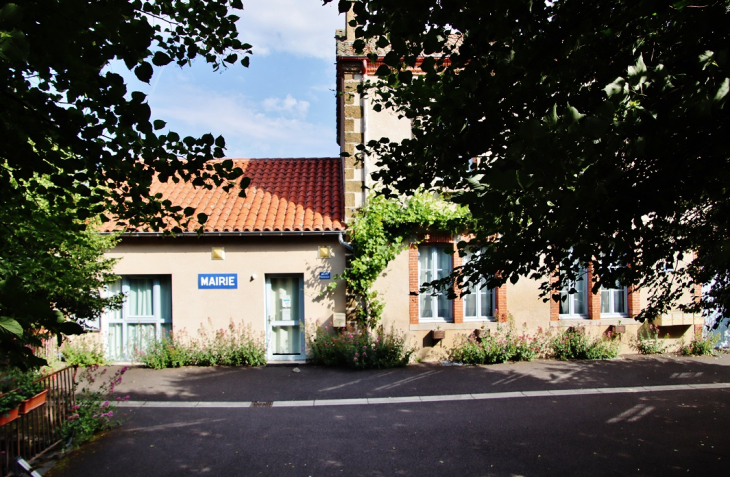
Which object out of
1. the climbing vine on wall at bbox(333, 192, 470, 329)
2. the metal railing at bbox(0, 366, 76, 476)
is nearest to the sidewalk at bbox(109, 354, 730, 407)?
the climbing vine on wall at bbox(333, 192, 470, 329)

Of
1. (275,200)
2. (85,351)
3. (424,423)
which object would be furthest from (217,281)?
(424,423)

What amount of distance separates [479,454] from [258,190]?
27.1ft

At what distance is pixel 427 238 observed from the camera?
1049cm

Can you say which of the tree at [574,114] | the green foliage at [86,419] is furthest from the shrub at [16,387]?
the tree at [574,114]

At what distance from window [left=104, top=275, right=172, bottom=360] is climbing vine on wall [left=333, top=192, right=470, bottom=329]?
159 inches

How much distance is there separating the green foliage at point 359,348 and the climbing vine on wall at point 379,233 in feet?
1.13

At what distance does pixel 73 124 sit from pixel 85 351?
876cm

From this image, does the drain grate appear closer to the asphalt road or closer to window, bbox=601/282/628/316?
the asphalt road

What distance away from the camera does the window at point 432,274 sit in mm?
10672

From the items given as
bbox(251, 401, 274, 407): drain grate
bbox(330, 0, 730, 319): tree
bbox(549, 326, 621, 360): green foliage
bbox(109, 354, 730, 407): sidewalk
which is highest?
bbox(330, 0, 730, 319): tree

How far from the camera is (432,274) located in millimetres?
10781

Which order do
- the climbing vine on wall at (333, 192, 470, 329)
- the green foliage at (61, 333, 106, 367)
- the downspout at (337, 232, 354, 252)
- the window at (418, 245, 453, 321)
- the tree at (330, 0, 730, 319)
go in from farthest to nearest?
the window at (418, 245, 453, 321) < the downspout at (337, 232, 354, 252) < the climbing vine on wall at (333, 192, 470, 329) < the green foliage at (61, 333, 106, 367) < the tree at (330, 0, 730, 319)

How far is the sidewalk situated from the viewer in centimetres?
825

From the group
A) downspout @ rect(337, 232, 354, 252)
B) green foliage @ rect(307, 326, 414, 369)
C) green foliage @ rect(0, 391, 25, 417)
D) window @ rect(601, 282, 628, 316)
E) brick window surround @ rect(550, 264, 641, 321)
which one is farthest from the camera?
window @ rect(601, 282, 628, 316)
